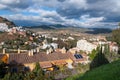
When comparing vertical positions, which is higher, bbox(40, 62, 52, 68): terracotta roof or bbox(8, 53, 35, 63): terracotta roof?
bbox(8, 53, 35, 63): terracotta roof

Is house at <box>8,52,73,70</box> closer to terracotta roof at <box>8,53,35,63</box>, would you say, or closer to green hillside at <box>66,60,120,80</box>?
terracotta roof at <box>8,53,35,63</box>

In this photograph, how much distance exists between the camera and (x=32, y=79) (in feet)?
62.7

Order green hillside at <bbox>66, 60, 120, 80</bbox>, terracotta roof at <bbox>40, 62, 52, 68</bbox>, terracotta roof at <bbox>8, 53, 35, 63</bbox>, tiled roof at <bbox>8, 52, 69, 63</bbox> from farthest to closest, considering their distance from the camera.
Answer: terracotta roof at <bbox>40, 62, 52, 68</bbox>, tiled roof at <bbox>8, 52, 69, 63</bbox>, terracotta roof at <bbox>8, 53, 35, 63</bbox>, green hillside at <bbox>66, 60, 120, 80</bbox>

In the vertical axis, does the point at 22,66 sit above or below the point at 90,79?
below

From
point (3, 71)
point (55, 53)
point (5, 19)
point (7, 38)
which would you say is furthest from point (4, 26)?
point (3, 71)

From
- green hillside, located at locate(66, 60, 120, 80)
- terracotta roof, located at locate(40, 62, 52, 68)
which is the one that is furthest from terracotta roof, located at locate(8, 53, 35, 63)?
green hillside, located at locate(66, 60, 120, 80)

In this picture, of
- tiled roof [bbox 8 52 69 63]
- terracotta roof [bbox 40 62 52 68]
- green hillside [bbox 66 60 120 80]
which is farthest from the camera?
terracotta roof [bbox 40 62 52 68]

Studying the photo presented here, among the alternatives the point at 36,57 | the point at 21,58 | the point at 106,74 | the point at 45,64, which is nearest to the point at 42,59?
the point at 36,57

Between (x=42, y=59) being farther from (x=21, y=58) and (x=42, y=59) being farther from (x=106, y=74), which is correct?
(x=106, y=74)

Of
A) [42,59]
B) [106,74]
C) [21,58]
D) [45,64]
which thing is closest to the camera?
[106,74]

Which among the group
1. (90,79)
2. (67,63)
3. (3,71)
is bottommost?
(67,63)

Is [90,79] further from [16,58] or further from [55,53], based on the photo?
[55,53]

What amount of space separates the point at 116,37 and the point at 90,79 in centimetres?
2777

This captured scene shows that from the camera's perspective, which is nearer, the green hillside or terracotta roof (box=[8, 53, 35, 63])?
the green hillside
